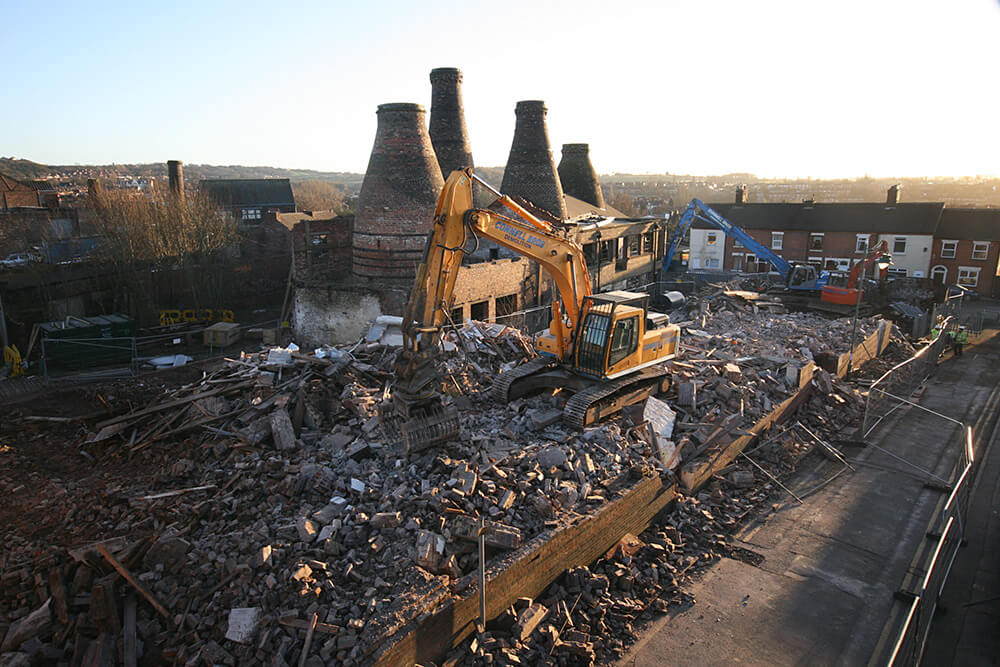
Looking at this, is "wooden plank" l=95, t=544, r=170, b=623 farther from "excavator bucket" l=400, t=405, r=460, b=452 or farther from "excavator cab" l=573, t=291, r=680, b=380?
"excavator cab" l=573, t=291, r=680, b=380

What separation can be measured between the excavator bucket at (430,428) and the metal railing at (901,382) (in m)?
9.87

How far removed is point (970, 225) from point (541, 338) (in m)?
34.0

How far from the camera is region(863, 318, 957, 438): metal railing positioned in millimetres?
15375

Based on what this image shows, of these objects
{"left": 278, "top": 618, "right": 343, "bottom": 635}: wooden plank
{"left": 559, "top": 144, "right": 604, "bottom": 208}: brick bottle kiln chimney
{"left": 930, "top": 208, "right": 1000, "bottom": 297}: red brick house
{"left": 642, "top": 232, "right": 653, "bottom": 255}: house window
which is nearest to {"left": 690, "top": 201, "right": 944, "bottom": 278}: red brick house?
{"left": 930, "top": 208, "right": 1000, "bottom": 297}: red brick house

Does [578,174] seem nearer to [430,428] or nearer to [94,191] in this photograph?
[94,191]

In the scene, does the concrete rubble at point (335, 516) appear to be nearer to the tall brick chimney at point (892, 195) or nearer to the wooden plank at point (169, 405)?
the wooden plank at point (169, 405)

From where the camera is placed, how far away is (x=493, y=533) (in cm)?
805

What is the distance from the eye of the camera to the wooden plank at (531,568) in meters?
6.70

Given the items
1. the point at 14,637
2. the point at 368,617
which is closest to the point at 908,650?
the point at 368,617

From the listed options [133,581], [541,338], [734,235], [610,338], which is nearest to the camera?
[133,581]

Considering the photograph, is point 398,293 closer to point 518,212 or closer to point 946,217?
point 518,212

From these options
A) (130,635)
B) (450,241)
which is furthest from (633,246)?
(130,635)

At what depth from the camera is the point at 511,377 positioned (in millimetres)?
12242

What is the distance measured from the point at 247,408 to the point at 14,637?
5087 mm
